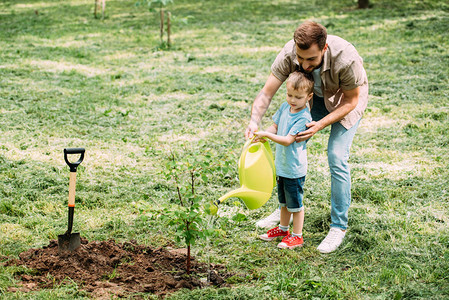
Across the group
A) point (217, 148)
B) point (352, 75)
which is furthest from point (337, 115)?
point (217, 148)

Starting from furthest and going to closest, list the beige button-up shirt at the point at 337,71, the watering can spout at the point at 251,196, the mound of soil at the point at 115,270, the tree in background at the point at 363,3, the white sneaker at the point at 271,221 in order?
the tree in background at the point at 363,3
the white sneaker at the point at 271,221
the watering can spout at the point at 251,196
the beige button-up shirt at the point at 337,71
the mound of soil at the point at 115,270

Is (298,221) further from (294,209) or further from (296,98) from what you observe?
(296,98)

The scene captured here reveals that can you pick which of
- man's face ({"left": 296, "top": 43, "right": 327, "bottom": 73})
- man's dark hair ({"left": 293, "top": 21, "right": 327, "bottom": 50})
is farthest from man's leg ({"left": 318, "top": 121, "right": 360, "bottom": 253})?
man's dark hair ({"left": 293, "top": 21, "right": 327, "bottom": 50})

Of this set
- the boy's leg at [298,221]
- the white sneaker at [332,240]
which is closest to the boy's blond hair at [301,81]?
the boy's leg at [298,221]

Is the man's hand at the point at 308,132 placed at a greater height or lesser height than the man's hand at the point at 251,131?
greater

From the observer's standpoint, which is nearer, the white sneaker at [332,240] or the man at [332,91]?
the man at [332,91]

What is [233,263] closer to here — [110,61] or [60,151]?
[60,151]

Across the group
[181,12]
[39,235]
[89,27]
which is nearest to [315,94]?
[39,235]

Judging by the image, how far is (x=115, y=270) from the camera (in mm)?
3086

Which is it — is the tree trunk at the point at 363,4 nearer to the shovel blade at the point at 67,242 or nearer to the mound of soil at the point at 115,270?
Result: the mound of soil at the point at 115,270

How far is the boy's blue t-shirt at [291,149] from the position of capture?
10.8 feet

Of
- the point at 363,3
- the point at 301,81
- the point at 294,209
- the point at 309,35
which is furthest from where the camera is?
the point at 363,3

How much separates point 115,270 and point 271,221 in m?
1.36

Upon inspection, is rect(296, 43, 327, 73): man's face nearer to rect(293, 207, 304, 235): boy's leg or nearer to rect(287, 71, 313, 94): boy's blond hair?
rect(287, 71, 313, 94): boy's blond hair
